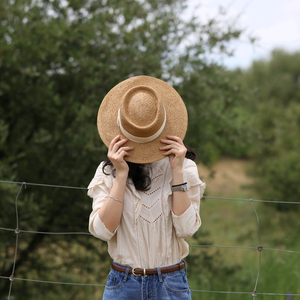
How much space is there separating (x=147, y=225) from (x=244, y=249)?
6070mm

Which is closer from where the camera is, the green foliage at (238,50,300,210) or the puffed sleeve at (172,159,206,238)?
the puffed sleeve at (172,159,206,238)

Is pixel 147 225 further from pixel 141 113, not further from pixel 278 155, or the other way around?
pixel 278 155

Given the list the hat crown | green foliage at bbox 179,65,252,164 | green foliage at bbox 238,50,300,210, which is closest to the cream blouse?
the hat crown

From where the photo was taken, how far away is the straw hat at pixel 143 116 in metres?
1.70

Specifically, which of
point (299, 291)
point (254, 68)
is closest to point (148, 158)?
point (299, 291)

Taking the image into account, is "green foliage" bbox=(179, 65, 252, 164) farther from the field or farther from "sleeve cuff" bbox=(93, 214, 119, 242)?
"sleeve cuff" bbox=(93, 214, 119, 242)

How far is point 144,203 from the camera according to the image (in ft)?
5.74

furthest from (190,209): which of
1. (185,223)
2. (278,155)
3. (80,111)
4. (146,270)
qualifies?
(278,155)

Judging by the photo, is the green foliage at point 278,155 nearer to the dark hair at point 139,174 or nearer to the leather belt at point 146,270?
the dark hair at point 139,174

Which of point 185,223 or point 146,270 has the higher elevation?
point 185,223

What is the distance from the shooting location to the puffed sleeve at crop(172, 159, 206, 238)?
5.52 feet

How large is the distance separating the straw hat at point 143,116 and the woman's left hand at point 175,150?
0.03 metres

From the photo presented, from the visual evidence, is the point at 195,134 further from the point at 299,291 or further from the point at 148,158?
the point at 148,158

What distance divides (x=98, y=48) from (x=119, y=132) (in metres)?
2.88
